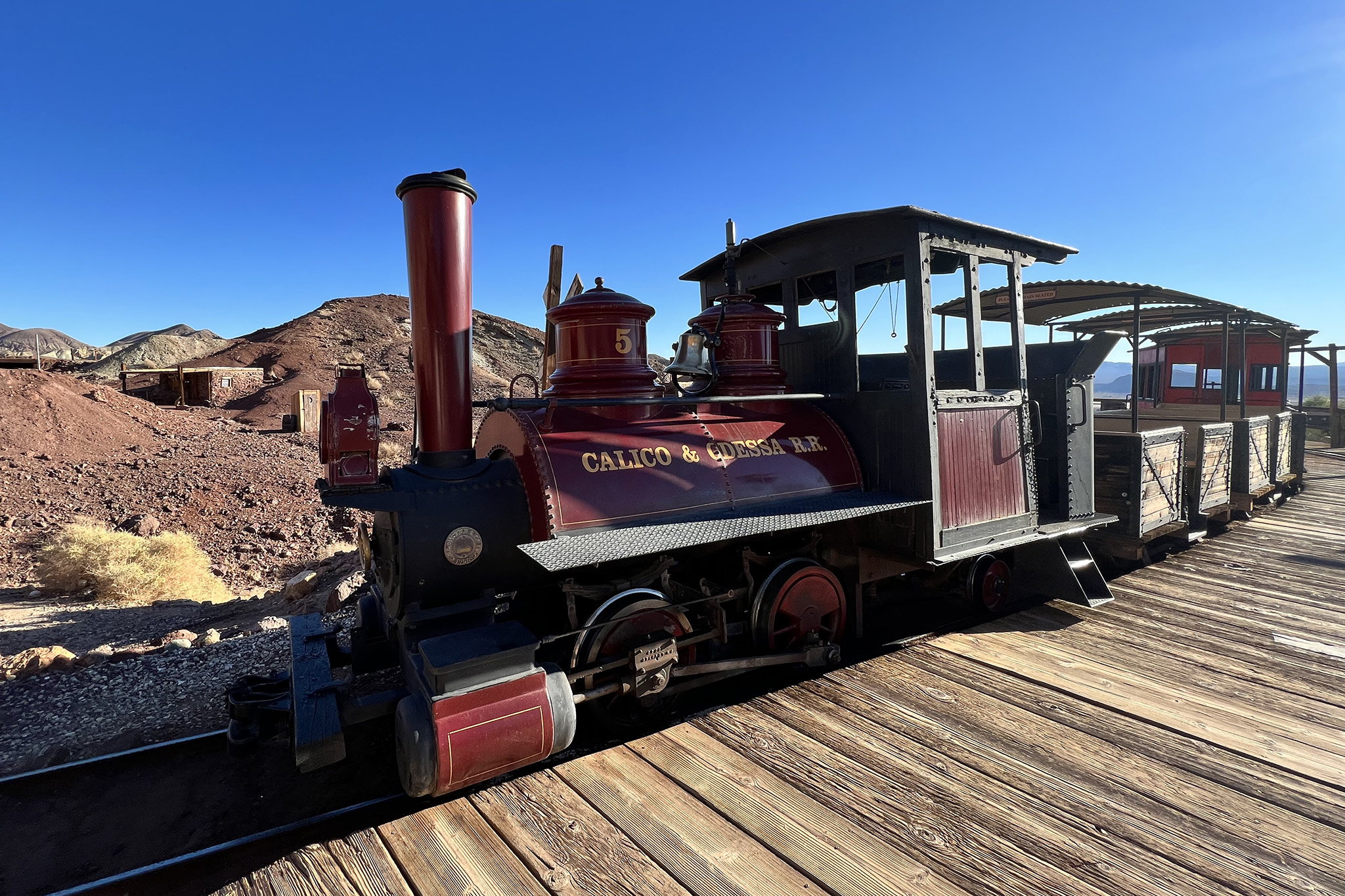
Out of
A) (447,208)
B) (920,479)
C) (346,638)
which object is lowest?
(346,638)

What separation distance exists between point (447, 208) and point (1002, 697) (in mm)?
4329

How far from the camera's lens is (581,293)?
442 centimetres

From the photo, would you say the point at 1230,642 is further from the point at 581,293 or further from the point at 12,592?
the point at 12,592

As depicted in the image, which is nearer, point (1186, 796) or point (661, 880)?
point (661, 880)

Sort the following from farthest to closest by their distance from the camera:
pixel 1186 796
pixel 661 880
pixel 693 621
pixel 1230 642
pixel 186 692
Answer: pixel 186 692, pixel 1230 642, pixel 693 621, pixel 1186 796, pixel 661 880

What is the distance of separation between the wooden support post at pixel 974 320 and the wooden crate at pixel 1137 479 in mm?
2927

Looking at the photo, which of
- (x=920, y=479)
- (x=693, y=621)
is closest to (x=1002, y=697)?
(x=920, y=479)

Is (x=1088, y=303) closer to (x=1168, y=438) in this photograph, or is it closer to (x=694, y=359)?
(x=1168, y=438)

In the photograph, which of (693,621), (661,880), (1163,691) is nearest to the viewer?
(661,880)

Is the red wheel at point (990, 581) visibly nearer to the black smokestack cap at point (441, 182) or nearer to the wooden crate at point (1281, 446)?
the black smokestack cap at point (441, 182)

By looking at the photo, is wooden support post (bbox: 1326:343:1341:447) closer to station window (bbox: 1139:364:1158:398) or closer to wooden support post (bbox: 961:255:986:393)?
station window (bbox: 1139:364:1158:398)

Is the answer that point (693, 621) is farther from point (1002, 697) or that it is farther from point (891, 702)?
point (1002, 697)

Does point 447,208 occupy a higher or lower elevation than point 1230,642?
higher

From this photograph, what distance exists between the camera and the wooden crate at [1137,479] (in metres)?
6.68
